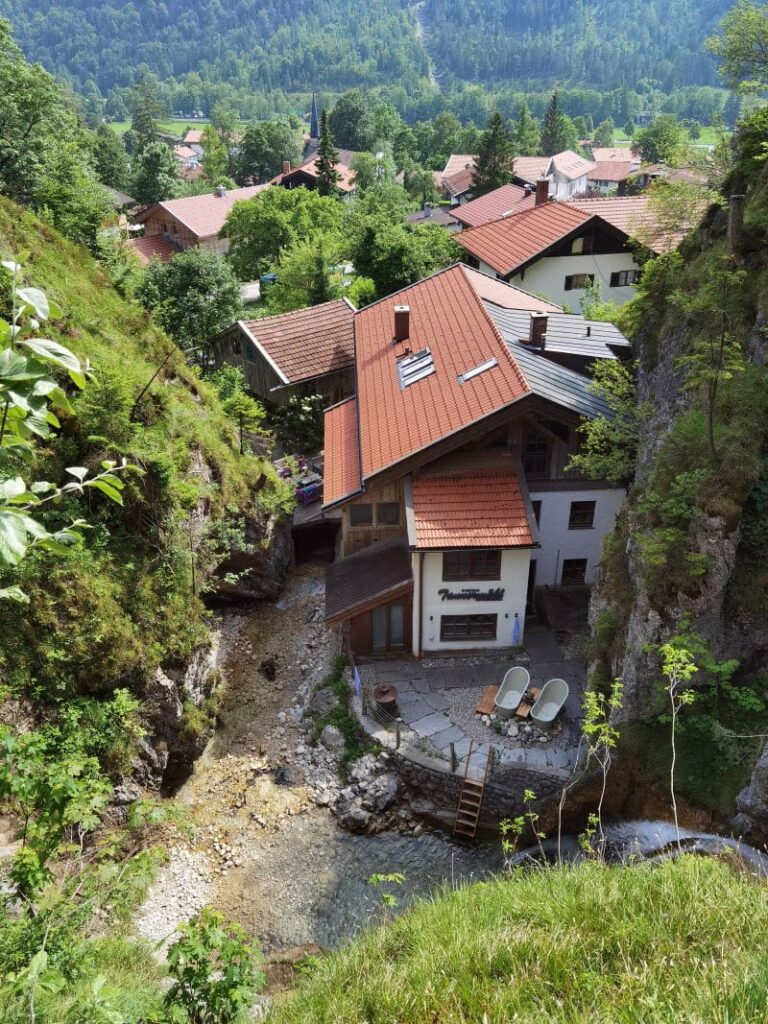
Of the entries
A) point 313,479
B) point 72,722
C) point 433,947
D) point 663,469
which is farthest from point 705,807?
point 313,479

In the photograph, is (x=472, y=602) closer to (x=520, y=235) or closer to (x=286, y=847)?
(x=286, y=847)

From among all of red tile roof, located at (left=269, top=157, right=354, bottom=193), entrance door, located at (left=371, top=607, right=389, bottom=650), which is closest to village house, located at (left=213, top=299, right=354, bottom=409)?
entrance door, located at (left=371, top=607, right=389, bottom=650)

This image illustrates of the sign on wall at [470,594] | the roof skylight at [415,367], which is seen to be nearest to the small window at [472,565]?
the sign on wall at [470,594]

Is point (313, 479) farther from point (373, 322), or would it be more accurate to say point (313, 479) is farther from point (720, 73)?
point (720, 73)

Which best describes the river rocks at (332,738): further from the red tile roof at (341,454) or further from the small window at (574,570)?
the small window at (574,570)

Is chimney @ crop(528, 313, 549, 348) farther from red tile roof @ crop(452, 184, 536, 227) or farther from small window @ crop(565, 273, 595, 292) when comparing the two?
red tile roof @ crop(452, 184, 536, 227)

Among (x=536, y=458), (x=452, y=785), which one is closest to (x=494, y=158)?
(x=536, y=458)
